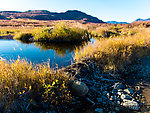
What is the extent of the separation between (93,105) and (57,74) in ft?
4.33

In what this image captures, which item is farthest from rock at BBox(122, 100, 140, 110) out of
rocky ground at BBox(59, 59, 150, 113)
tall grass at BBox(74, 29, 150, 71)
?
tall grass at BBox(74, 29, 150, 71)

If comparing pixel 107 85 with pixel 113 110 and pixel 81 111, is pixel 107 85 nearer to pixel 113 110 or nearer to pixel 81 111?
pixel 113 110

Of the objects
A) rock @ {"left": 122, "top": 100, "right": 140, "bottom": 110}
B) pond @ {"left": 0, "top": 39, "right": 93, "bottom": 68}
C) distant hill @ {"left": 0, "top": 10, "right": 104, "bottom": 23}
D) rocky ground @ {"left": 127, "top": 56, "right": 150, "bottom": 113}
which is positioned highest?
distant hill @ {"left": 0, "top": 10, "right": 104, "bottom": 23}

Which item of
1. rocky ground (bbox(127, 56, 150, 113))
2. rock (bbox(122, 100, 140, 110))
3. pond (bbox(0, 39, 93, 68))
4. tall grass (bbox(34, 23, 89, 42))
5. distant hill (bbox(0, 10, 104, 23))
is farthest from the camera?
distant hill (bbox(0, 10, 104, 23))

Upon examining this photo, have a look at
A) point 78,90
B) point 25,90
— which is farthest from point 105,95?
point 25,90

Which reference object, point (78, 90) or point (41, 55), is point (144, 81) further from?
point (41, 55)

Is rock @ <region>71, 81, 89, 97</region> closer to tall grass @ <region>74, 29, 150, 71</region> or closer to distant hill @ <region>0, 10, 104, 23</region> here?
tall grass @ <region>74, 29, 150, 71</region>

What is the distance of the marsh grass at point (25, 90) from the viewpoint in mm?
2561

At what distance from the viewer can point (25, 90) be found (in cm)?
283

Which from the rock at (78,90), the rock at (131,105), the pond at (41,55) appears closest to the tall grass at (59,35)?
the pond at (41,55)

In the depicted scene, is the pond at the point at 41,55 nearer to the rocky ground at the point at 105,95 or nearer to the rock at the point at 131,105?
the rocky ground at the point at 105,95

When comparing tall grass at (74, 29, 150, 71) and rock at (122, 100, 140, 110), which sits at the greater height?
tall grass at (74, 29, 150, 71)

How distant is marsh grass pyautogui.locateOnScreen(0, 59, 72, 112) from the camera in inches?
101

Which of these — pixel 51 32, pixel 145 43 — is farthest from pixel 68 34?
pixel 145 43
